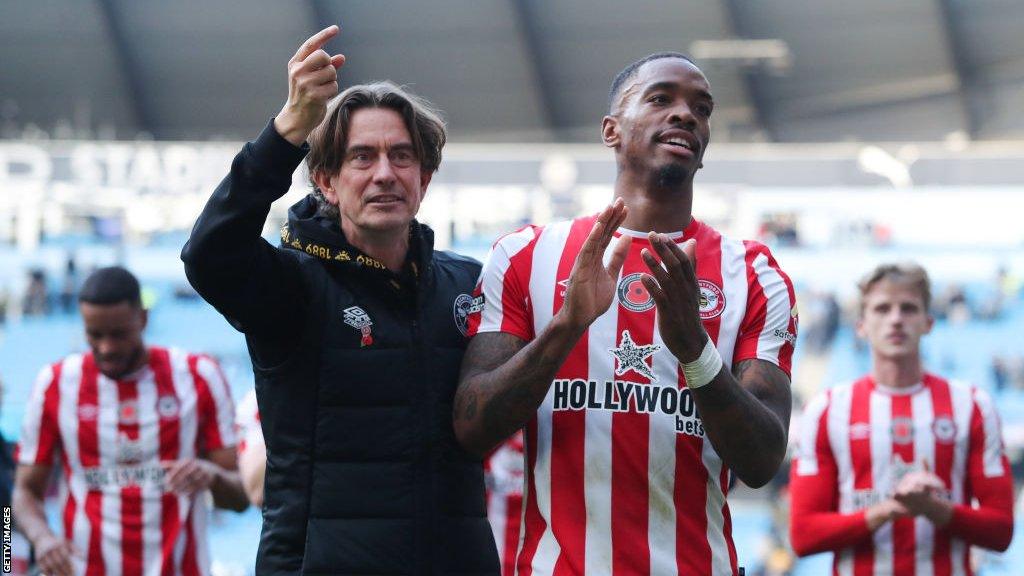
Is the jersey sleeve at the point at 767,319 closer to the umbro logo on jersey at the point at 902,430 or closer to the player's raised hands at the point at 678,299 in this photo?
→ the player's raised hands at the point at 678,299

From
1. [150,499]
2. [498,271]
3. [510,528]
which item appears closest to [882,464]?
[510,528]

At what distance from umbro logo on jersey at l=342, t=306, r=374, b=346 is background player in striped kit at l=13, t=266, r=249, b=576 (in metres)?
2.36

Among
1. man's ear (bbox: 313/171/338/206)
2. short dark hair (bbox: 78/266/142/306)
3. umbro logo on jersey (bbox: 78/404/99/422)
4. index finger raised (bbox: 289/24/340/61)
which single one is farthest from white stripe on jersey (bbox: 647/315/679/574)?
umbro logo on jersey (bbox: 78/404/99/422)

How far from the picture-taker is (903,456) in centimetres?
480

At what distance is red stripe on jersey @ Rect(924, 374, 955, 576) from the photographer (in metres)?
4.68

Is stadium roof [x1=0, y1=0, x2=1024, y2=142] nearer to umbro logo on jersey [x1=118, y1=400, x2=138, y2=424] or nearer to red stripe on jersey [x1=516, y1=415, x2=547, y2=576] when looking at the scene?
umbro logo on jersey [x1=118, y1=400, x2=138, y2=424]

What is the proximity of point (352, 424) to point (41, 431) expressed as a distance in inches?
107

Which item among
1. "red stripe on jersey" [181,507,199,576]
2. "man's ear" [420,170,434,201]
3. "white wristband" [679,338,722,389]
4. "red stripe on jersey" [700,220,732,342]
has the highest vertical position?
"man's ear" [420,170,434,201]

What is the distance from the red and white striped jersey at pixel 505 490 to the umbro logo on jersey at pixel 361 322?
2.49 metres

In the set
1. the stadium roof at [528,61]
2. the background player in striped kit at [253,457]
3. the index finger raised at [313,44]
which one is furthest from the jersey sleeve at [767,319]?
the stadium roof at [528,61]

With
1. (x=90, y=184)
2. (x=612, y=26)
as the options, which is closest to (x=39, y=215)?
(x=90, y=184)

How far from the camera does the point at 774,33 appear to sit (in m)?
16.9

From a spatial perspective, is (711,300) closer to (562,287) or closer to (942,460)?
(562,287)

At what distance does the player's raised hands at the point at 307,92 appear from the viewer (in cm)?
258
